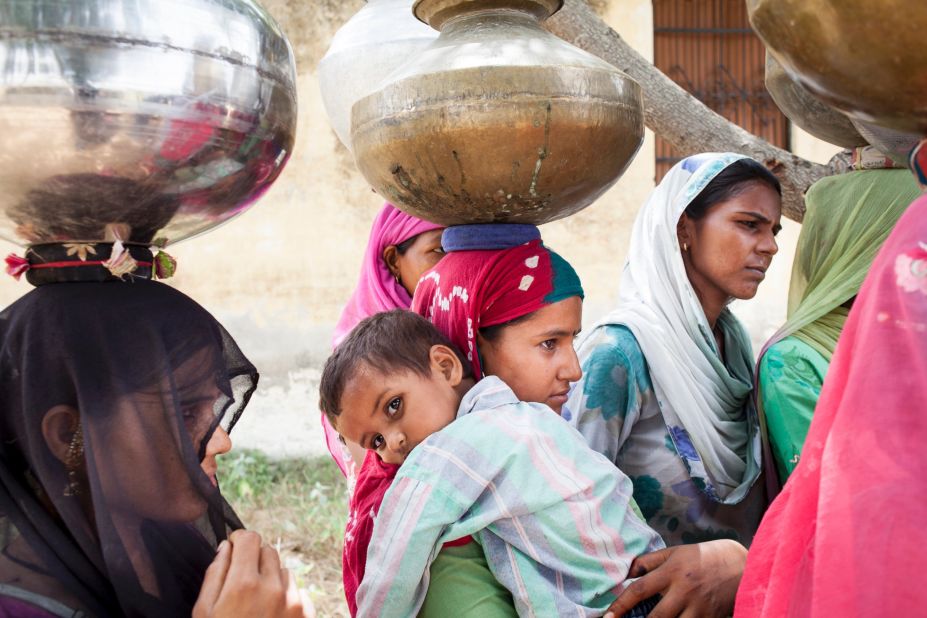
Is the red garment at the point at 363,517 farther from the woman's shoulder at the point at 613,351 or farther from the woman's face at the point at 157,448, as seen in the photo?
the woman's shoulder at the point at 613,351

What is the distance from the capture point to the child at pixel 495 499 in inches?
68.9

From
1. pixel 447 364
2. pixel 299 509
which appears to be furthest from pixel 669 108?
pixel 299 509

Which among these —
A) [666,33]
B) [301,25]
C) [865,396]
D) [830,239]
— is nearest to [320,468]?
[301,25]

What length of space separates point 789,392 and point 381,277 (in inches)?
57.8

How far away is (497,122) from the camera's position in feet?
5.40

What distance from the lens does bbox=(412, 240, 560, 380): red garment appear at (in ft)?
6.89

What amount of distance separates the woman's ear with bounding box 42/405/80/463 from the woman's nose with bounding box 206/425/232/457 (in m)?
0.24

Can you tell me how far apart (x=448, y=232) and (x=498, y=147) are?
0.49 meters

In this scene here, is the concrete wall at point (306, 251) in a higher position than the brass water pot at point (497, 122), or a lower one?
lower

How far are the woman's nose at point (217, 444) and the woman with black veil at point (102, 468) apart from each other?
30 mm

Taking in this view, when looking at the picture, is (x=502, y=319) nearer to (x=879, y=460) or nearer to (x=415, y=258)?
(x=415, y=258)

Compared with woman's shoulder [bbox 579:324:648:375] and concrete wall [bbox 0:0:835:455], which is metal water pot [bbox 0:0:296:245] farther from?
concrete wall [bbox 0:0:835:455]

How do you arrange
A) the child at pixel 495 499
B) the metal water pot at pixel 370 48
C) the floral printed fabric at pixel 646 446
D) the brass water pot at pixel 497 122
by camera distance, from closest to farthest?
1. the brass water pot at pixel 497 122
2. the child at pixel 495 499
3. the metal water pot at pixel 370 48
4. the floral printed fabric at pixel 646 446

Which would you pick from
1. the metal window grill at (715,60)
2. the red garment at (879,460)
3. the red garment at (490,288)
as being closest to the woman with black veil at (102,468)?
the red garment at (490,288)
